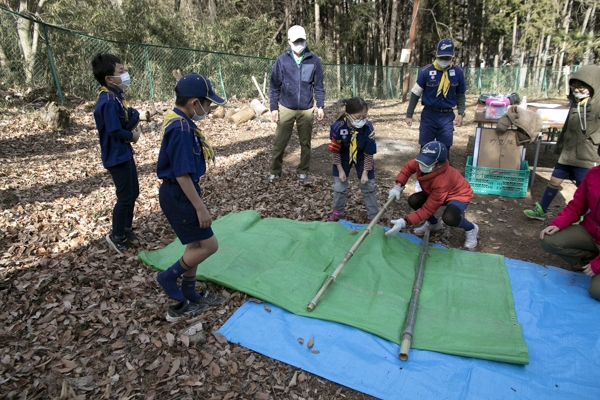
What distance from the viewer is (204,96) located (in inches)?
102

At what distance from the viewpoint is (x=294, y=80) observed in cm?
565

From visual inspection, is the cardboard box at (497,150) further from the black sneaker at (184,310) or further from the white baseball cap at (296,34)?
the black sneaker at (184,310)

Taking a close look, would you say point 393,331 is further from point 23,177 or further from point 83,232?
point 23,177

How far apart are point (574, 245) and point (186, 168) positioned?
350 centimetres

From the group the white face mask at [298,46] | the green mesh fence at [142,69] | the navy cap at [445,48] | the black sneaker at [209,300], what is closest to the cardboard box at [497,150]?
the navy cap at [445,48]

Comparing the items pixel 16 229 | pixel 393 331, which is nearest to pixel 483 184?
pixel 393 331

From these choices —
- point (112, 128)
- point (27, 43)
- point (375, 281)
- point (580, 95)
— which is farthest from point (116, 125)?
point (27, 43)

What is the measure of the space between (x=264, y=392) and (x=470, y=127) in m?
10.4

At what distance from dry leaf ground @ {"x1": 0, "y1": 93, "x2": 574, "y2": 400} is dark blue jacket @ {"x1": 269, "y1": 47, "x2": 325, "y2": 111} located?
1.28m

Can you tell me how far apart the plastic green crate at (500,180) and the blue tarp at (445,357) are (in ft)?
8.45

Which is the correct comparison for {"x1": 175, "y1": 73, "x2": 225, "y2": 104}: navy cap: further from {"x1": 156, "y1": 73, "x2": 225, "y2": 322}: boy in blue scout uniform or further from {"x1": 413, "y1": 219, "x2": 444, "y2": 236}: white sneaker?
{"x1": 413, "y1": 219, "x2": 444, "y2": 236}: white sneaker

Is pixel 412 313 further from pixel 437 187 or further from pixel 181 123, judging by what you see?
pixel 181 123

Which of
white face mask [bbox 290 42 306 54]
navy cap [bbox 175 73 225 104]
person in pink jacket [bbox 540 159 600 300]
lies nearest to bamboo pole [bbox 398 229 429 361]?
person in pink jacket [bbox 540 159 600 300]

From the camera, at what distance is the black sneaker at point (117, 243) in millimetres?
3994
